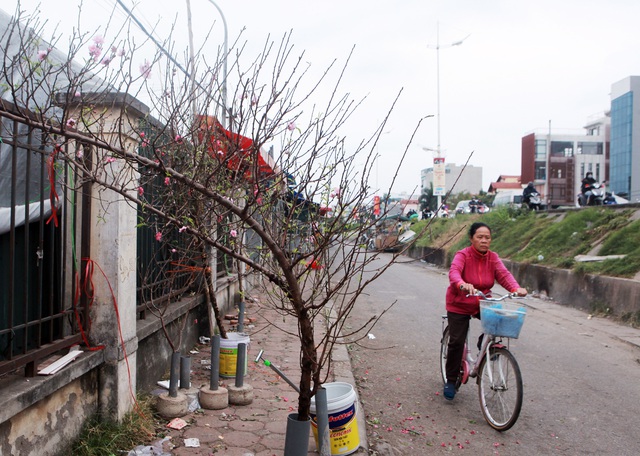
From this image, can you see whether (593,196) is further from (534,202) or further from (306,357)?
(306,357)

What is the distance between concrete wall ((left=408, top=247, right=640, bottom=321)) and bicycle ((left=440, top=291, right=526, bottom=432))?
3646mm

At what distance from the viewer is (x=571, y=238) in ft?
51.0

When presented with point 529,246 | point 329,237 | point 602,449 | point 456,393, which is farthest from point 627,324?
point 329,237

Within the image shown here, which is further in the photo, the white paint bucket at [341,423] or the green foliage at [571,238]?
the green foliage at [571,238]

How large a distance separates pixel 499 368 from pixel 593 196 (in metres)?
18.9

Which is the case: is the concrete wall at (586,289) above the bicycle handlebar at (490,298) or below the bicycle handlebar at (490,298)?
below

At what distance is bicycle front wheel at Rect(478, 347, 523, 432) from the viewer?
4.67 m

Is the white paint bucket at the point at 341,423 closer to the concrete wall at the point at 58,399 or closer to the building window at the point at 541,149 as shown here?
the concrete wall at the point at 58,399

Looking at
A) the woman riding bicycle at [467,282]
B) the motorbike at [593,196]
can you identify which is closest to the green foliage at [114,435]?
the woman riding bicycle at [467,282]

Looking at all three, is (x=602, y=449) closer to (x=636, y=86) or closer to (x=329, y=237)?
(x=329, y=237)

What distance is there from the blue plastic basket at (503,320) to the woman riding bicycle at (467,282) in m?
0.67

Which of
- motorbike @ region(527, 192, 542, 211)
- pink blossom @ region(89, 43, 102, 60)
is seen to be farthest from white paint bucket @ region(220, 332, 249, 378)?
motorbike @ region(527, 192, 542, 211)

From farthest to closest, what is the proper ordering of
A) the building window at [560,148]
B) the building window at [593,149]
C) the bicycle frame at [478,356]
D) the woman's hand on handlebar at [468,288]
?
the building window at [593,149]
the building window at [560,148]
the bicycle frame at [478,356]
the woman's hand on handlebar at [468,288]

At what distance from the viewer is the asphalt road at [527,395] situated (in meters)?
4.60
